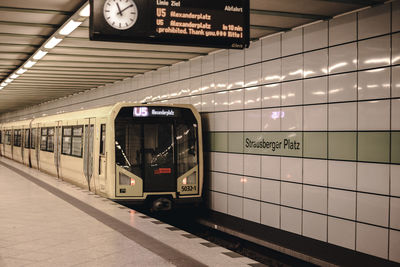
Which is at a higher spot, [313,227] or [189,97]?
[189,97]

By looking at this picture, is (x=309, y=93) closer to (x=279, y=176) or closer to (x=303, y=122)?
(x=303, y=122)

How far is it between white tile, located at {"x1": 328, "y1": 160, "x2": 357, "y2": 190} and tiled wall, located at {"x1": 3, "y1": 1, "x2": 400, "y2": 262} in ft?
0.05

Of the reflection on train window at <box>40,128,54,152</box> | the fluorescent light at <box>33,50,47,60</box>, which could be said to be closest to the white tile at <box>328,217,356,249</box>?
the fluorescent light at <box>33,50,47,60</box>

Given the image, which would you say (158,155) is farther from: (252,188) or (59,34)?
(59,34)

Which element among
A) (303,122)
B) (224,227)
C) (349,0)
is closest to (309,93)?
(303,122)

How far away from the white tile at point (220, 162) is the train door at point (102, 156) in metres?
2.61

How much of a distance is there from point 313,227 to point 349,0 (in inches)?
150

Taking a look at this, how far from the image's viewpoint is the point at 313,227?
8.06 meters

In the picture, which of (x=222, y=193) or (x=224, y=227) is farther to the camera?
(x=222, y=193)

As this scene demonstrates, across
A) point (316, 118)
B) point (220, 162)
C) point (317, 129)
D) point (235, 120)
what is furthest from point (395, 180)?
point (220, 162)

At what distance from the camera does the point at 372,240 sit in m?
6.89

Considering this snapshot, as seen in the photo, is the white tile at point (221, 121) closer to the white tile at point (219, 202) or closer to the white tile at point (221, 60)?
the white tile at point (221, 60)

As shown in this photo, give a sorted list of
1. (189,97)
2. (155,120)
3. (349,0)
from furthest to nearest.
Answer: (189,97)
(155,120)
(349,0)

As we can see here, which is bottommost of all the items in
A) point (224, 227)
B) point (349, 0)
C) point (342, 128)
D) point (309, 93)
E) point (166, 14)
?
point (224, 227)
